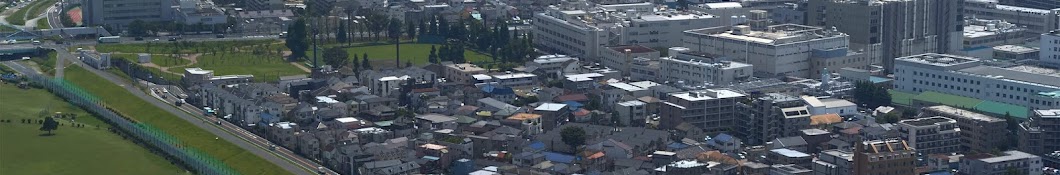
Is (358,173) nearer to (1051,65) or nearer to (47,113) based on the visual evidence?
(47,113)

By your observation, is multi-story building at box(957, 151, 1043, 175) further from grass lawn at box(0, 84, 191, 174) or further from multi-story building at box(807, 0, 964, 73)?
grass lawn at box(0, 84, 191, 174)

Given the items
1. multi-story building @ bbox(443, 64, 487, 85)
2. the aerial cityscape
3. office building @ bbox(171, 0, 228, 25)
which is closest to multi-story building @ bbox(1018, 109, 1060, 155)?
the aerial cityscape

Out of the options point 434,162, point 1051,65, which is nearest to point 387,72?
point 434,162

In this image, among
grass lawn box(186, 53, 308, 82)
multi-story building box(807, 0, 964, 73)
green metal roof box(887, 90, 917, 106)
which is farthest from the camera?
grass lawn box(186, 53, 308, 82)

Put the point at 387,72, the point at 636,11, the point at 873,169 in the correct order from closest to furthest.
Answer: the point at 873,169 < the point at 387,72 < the point at 636,11

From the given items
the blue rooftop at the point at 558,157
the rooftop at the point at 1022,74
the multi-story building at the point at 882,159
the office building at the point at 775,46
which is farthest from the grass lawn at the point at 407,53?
A: the multi-story building at the point at 882,159

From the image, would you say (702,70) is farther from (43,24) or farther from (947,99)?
(43,24)

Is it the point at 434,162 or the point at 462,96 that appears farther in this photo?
the point at 462,96

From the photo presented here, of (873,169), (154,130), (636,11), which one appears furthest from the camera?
(636,11)
